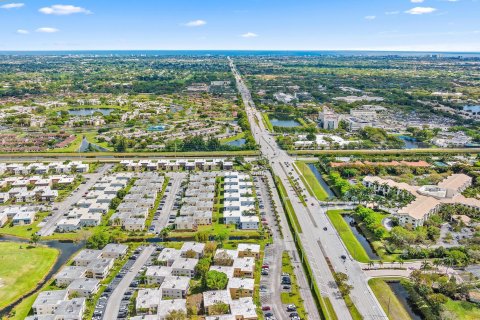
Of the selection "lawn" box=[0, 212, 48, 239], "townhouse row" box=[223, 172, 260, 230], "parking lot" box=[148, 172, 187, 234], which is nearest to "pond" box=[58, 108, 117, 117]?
→ "parking lot" box=[148, 172, 187, 234]

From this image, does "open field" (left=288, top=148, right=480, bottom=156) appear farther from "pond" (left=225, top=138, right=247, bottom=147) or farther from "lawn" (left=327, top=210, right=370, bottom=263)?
"lawn" (left=327, top=210, right=370, bottom=263)

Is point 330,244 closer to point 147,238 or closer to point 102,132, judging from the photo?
point 147,238

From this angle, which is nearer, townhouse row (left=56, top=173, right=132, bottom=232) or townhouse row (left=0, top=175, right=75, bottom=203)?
townhouse row (left=56, top=173, right=132, bottom=232)

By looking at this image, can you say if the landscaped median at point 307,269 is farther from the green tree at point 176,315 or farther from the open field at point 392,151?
the open field at point 392,151

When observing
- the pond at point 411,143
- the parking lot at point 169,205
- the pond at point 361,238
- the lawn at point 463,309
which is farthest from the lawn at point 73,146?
the pond at point 411,143

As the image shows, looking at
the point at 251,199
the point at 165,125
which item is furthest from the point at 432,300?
the point at 165,125

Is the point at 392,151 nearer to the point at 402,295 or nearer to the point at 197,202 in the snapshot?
the point at 197,202
